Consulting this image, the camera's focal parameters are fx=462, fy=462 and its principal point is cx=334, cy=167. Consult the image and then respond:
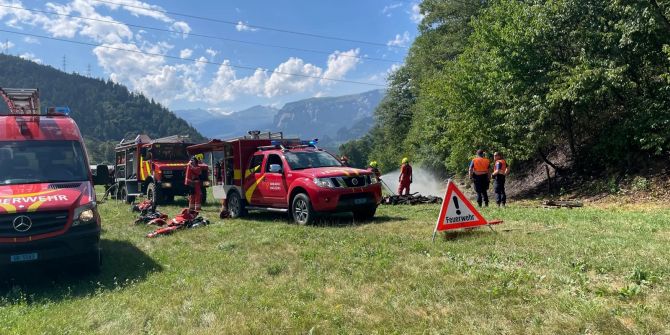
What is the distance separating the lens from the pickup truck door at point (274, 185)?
448 inches

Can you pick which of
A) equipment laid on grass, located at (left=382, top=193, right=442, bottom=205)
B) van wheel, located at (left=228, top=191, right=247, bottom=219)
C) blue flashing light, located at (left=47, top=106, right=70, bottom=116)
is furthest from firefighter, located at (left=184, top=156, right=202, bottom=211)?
equipment laid on grass, located at (left=382, top=193, right=442, bottom=205)

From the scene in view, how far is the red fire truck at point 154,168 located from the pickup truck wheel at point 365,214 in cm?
712

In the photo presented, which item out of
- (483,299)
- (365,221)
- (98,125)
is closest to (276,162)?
(365,221)

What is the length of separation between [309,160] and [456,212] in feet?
16.1

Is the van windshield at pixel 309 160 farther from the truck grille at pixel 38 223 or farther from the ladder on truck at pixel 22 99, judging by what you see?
the ladder on truck at pixel 22 99

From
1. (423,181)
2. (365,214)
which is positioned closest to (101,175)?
(365,214)

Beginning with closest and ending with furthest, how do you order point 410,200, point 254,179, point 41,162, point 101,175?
point 41,162
point 101,175
point 254,179
point 410,200

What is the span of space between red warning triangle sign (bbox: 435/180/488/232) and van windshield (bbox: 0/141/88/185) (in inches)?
236

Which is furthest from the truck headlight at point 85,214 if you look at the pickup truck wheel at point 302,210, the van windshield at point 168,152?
the van windshield at point 168,152

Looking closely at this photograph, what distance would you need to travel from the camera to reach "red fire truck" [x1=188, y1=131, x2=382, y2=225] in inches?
404

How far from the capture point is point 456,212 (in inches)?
300

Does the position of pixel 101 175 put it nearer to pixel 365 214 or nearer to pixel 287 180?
pixel 287 180

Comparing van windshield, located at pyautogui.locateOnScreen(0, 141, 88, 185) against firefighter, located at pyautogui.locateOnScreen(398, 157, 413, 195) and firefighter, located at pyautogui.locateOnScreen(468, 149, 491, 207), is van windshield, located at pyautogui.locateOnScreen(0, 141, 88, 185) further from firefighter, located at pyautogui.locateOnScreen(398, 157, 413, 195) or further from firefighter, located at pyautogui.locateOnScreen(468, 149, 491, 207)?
firefighter, located at pyautogui.locateOnScreen(398, 157, 413, 195)

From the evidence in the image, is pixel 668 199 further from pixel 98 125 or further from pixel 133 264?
pixel 98 125
